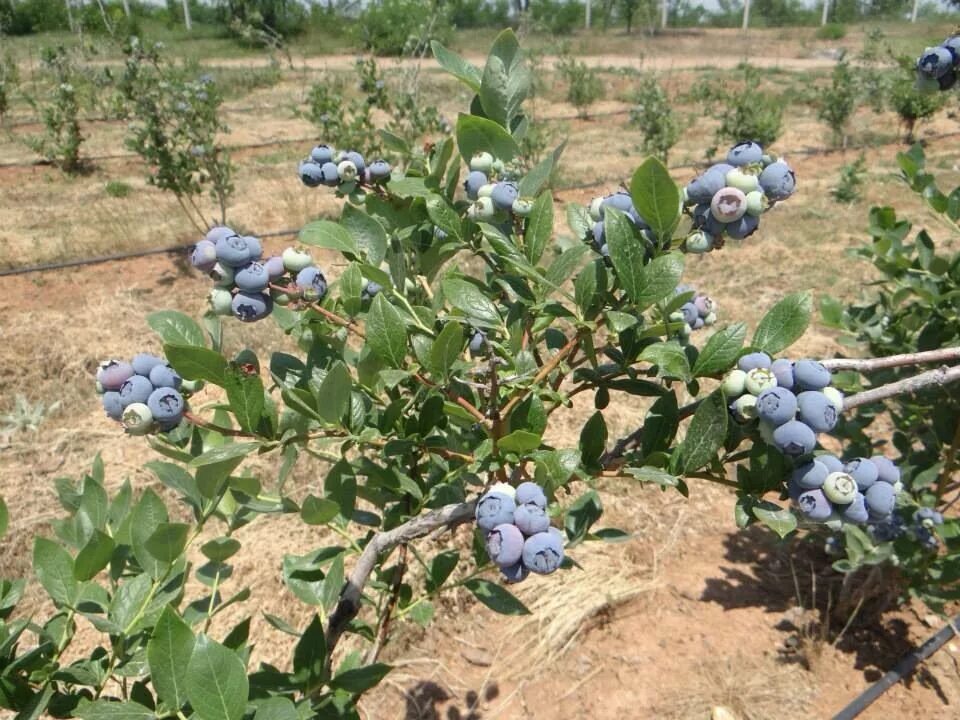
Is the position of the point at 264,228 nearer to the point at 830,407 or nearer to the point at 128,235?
the point at 128,235

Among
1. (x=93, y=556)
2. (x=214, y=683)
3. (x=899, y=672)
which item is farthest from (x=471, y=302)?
(x=899, y=672)

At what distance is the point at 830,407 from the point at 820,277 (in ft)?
16.1

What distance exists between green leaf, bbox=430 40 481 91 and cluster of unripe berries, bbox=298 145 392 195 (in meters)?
0.15

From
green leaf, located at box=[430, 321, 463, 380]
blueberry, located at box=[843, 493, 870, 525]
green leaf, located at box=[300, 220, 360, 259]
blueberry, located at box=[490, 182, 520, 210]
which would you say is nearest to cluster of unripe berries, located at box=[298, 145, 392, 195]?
green leaf, located at box=[300, 220, 360, 259]

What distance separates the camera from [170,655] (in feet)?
2.26

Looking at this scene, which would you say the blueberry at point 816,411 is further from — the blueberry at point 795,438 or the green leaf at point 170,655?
the green leaf at point 170,655

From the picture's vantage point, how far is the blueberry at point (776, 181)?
2.16 ft

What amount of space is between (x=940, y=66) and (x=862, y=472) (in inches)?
28.6

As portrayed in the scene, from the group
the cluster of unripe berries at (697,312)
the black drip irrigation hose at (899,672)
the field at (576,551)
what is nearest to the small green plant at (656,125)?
the field at (576,551)

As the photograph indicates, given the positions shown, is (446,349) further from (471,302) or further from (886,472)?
(886,472)

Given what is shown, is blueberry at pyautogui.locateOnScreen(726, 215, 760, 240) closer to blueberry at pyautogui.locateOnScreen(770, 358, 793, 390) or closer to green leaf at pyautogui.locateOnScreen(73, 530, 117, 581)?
blueberry at pyautogui.locateOnScreen(770, 358, 793, 390)

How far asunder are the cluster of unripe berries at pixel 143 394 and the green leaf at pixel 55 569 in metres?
0.36

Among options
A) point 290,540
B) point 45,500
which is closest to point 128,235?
point 45,500

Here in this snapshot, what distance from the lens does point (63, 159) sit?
7.66 m
